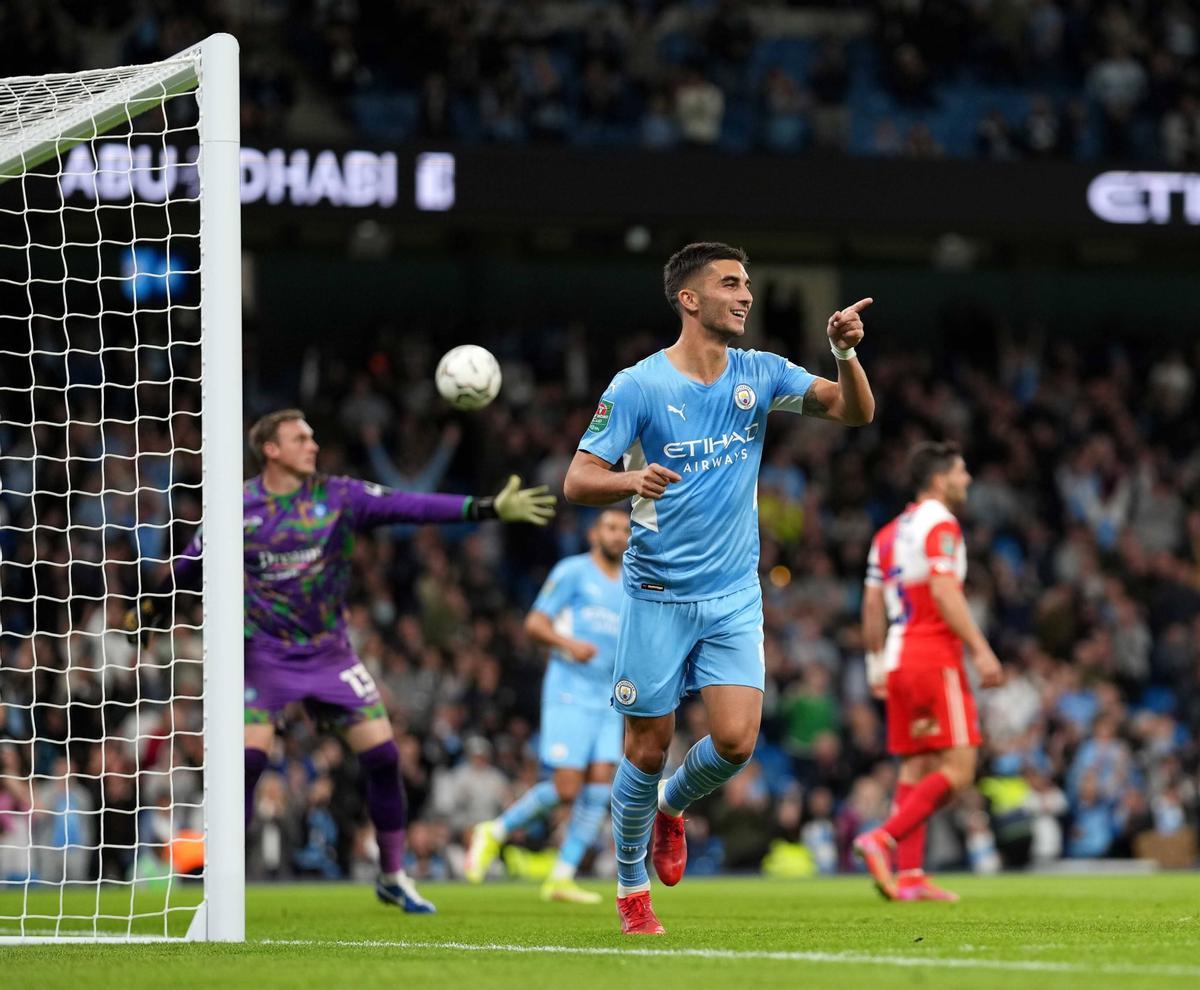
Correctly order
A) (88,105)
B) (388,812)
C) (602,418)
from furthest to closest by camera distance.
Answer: (388,812) → (88,105) → (602,418)

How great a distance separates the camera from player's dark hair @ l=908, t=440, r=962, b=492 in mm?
11031

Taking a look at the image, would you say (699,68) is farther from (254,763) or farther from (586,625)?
(254,763)

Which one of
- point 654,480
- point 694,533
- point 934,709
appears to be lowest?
point 934,709

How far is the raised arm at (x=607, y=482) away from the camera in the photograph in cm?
679

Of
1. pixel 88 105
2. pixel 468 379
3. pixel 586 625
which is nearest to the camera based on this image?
pixel 88 105

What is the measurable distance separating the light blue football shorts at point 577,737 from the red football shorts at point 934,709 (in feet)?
6.48

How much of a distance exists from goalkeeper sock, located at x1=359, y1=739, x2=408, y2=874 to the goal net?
38.7 inches

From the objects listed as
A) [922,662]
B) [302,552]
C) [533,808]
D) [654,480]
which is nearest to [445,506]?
[302,552]

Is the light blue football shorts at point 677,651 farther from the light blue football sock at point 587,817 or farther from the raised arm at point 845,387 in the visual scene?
the light blue football sock at point 587,817

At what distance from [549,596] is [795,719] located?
7.39m

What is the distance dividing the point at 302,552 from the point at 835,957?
14.5 feet

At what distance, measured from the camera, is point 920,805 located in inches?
419

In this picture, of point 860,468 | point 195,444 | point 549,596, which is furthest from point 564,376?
point 549,596

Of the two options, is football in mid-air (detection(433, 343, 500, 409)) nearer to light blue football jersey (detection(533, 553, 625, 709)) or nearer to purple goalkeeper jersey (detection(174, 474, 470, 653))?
purple goalkeeper jersey (detection(174, 474, 470, 653))
